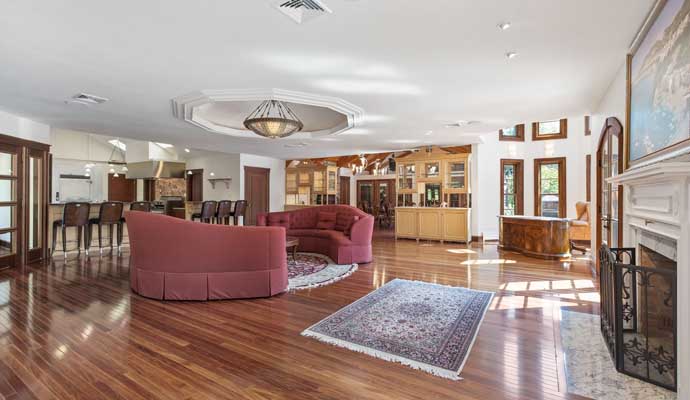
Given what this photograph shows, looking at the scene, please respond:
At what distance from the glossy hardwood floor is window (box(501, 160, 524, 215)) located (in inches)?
206

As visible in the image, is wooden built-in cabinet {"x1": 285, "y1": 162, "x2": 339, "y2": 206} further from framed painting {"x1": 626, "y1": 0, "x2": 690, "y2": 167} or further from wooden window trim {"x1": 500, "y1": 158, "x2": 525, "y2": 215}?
framed painting {"x1": 626, "y1": 0, "x2": 690, "y2": 167}

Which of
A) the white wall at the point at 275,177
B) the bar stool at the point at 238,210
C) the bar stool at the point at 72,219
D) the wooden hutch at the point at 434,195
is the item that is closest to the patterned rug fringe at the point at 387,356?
the bar stool at the point at 72,219

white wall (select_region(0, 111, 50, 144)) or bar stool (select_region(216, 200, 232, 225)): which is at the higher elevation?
white wall (select_region(0, 111, 50, 144))

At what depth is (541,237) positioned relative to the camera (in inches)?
246

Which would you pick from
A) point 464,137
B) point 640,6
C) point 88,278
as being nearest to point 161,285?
point 88,278

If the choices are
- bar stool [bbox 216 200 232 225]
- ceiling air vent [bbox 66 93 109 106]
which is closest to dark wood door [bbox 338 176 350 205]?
bar stool [bbox 216 200 232 225]

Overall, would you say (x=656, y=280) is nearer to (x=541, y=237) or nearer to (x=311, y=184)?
(x=541, y=237)

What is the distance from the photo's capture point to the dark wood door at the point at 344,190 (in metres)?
14.1

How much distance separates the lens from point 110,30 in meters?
2.70

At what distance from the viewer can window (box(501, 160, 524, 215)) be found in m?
9.43

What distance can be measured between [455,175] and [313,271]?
5.20 m

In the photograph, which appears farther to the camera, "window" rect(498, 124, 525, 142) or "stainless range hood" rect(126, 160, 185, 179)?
"stainless range hood" rect(126, 160, 185, 179)

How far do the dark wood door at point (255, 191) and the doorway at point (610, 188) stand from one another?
8812 millimetres

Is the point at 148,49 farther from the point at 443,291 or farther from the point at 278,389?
the point at 443,291
